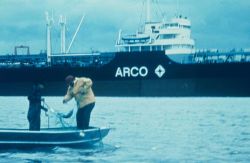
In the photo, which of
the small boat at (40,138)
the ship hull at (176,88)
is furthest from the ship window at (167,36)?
the small boat at (40,138)

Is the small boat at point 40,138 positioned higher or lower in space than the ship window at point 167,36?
lower

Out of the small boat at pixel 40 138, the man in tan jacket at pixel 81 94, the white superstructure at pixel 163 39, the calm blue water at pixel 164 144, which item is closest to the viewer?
the calm blue water at pixel 164 144

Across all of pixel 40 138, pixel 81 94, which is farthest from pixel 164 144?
pixel 40 138

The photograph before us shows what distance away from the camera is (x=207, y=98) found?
40094 mm

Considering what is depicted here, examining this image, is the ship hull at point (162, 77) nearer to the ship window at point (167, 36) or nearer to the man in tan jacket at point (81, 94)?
the ship window at point (167, 36)

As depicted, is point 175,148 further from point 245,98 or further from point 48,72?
point 48,72

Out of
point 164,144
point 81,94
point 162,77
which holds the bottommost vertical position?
point 164,144

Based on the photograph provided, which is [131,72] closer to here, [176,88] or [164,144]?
[176,88]

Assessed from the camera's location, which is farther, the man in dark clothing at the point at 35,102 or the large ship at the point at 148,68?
the large ship at the point at 148,68

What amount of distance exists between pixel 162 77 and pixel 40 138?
1046 inches

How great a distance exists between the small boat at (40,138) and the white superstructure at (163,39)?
3067cm

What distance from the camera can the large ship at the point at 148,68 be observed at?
3784 cm

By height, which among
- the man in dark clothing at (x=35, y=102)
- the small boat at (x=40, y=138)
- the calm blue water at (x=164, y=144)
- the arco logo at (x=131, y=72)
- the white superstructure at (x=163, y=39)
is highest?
the white superstructure at (x=163, y=39)

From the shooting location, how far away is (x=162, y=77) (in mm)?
38688
